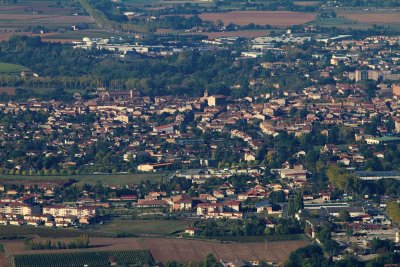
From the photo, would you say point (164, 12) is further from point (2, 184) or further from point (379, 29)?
point (2, 184)

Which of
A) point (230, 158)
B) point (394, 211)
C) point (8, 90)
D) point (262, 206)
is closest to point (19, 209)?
point (262, 206)

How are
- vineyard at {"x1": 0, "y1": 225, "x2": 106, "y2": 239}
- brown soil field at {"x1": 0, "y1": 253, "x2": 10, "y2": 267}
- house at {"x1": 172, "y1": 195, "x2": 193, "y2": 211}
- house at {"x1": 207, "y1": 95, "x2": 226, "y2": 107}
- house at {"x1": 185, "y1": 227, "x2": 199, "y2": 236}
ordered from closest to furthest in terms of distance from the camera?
brown soil field at {"x1": 0, "y1": 253, "x2": 10, "y2": 267} → vineyard at {"x1": 0, "y1": 225, "x2": 106, "y2": 239} → house at {"x1": 185, "y1": 227, "x2": 199, "y2": 236} → house at {"x1": 172, "y1": 195, "x2": 193, "y2": 211} → house at {"x1": 207, "y1": 95, "x2": 226, "y2": 107}

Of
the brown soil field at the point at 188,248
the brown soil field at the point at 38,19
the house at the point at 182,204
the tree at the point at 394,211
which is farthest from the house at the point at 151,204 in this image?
the brown soil field at the point at 38,19

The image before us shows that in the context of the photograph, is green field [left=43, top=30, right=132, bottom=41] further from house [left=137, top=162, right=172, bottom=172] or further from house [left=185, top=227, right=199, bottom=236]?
house [left=185, top=227, right=199, bottom=236]

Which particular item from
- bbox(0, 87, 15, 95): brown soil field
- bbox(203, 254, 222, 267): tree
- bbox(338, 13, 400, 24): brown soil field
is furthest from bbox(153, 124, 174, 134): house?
bbox(338, 13, 400, 24): brown soil field

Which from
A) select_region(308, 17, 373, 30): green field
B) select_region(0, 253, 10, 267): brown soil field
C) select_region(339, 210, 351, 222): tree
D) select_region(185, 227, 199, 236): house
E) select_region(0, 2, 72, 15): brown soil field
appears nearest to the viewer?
select_region(0, 253, 10, 267): brown soil field

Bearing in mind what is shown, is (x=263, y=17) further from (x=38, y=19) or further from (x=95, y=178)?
(x=95, y=178)
